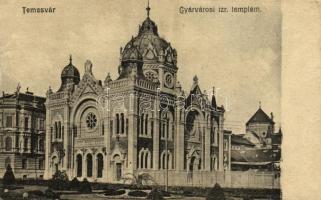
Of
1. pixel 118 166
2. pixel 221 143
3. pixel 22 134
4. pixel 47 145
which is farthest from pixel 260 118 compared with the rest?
pixel 22 134

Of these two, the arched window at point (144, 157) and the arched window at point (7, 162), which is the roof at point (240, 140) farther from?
the arched window at point (7, 162)

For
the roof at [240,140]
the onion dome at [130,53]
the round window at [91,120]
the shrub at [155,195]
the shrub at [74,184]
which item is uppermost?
the onion dome at [130,53]

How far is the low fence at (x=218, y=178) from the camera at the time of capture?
5.04 m

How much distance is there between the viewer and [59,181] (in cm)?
559

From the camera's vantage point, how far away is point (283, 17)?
4836mm

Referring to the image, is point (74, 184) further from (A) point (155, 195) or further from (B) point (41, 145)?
(A) point (155, 195)

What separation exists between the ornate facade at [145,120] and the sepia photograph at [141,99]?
0.04 feet

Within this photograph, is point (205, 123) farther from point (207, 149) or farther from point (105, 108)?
point (105, 108)

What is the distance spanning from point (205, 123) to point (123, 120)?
34.1 inches

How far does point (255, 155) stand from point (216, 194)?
55cm

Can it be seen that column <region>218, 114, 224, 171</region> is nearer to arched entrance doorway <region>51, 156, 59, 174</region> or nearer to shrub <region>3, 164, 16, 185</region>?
arched entrance doorway <region>51, 156, 59, 174</region>

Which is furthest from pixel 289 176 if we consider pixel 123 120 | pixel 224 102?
pixel 123 120

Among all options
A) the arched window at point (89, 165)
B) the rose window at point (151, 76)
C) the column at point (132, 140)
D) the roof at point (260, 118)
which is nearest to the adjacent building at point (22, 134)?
the arched window at point (89, 165)

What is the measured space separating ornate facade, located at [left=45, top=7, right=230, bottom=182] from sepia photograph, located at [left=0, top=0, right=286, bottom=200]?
12 millimetres
